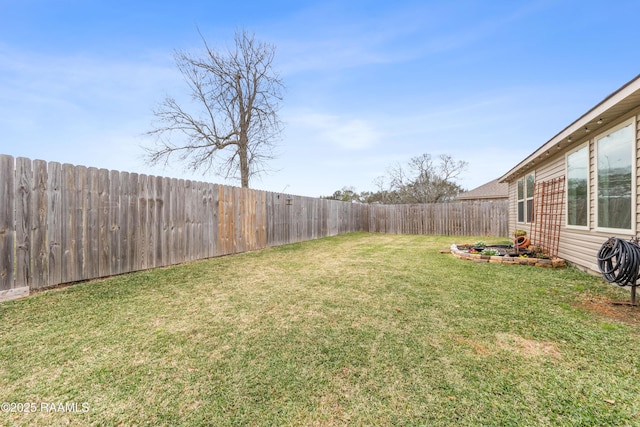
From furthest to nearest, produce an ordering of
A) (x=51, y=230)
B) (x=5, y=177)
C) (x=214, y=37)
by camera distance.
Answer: (x=214, y=37), (x=51, y=230), (x=5, y=177)

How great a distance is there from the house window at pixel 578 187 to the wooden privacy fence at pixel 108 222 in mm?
6884

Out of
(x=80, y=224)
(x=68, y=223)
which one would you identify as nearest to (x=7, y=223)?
(x=68, y=223)

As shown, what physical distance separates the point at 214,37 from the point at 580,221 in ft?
39.1

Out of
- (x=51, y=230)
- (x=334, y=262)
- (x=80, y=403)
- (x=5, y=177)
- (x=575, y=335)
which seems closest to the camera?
(x=80, y=403)

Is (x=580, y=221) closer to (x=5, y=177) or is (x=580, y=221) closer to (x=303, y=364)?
(x=303, y=364)

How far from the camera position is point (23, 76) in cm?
538

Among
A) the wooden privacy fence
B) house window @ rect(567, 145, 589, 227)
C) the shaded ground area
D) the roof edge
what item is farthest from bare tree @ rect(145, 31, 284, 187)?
the shaded ground area

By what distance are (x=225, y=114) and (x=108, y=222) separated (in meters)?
7.80

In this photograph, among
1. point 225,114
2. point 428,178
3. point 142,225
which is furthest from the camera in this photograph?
point 428,178

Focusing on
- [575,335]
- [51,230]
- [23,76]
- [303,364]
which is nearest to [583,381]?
[575,335]

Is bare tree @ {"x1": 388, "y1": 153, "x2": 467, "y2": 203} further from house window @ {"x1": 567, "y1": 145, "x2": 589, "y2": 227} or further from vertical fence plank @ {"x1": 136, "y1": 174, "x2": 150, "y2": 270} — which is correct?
vertical fence plank @ {"x1": 136, "y1": 174, "x2": 150, "y2": 270}

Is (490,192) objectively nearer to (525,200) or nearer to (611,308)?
(525,200)

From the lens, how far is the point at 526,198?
745 cm

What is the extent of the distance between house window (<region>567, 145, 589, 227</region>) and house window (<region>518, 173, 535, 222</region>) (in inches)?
88.4
